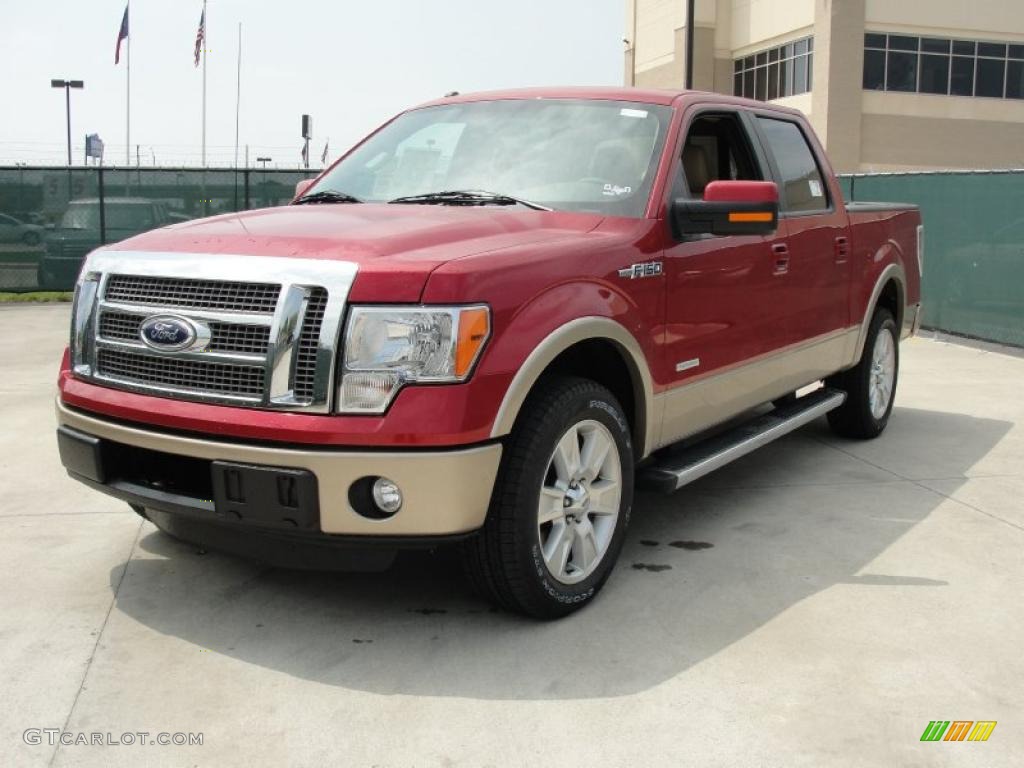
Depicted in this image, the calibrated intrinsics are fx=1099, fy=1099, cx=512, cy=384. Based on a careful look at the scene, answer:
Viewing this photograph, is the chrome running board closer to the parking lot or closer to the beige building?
the parking lot

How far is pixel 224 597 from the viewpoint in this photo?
414 centimetres

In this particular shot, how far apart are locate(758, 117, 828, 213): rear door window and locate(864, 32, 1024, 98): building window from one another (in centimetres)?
3415

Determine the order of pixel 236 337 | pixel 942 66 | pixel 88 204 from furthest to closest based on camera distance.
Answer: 1. pixel 942 66
2. pixel 88 204
3. pixel 236 337

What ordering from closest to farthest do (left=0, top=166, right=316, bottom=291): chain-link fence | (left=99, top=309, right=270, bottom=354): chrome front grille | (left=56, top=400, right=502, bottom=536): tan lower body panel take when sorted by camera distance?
(left=56, top=400, right=502, bottom=536): tan lower body panel, (left=99, top=309, right=270, bottom=354): chrome front grille, (left=0, top=166, right=316, bottom=291): chain-link fence

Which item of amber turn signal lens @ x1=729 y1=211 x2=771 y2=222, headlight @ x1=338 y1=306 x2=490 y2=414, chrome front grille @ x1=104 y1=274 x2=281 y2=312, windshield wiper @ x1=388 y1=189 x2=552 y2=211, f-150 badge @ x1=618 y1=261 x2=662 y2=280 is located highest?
windshield wiper @ x1=388 y1=189 x2=552 y2=211

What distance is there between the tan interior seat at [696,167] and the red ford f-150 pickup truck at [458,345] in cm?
2

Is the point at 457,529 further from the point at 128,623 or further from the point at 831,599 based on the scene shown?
the point at 831,599

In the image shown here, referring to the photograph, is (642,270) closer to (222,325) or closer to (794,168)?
(222,325)

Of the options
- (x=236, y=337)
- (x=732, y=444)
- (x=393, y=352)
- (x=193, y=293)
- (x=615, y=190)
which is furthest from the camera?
(x=732, y=444)

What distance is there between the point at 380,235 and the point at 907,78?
126 feet

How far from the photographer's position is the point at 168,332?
3652 mm

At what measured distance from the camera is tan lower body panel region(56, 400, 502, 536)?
11.0 feet

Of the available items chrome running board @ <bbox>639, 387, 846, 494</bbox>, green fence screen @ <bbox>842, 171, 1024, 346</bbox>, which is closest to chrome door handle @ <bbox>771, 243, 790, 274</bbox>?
chrome running board @ <bbox>639, 387, 846, 494</bbox>

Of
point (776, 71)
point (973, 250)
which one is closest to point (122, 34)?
point (776, 71)
